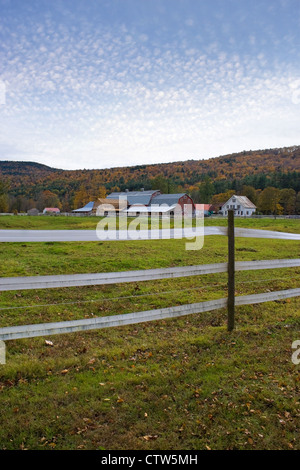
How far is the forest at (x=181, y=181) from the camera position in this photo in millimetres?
64488

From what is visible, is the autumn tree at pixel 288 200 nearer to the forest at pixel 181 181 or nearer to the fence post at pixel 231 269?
the forest at pixel 181 181

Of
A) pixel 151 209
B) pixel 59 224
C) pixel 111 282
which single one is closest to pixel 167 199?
pixel 151 209

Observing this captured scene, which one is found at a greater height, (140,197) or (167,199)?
(140,197)

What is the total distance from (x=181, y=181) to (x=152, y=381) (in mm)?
118828

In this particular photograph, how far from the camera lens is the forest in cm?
6449

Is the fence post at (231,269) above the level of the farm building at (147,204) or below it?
below

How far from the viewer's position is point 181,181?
390 ft

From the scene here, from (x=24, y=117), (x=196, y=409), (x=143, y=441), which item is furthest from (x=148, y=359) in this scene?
(x=24, y=117)

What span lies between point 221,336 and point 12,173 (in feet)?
608

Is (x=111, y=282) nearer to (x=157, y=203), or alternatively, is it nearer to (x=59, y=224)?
(x=59, y=224)

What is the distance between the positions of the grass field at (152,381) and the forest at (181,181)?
1735 inches

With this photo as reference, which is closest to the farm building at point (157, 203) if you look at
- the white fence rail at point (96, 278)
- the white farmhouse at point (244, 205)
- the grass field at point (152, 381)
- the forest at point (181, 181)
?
the forest at point (181, 181)

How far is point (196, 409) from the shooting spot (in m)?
3.38
